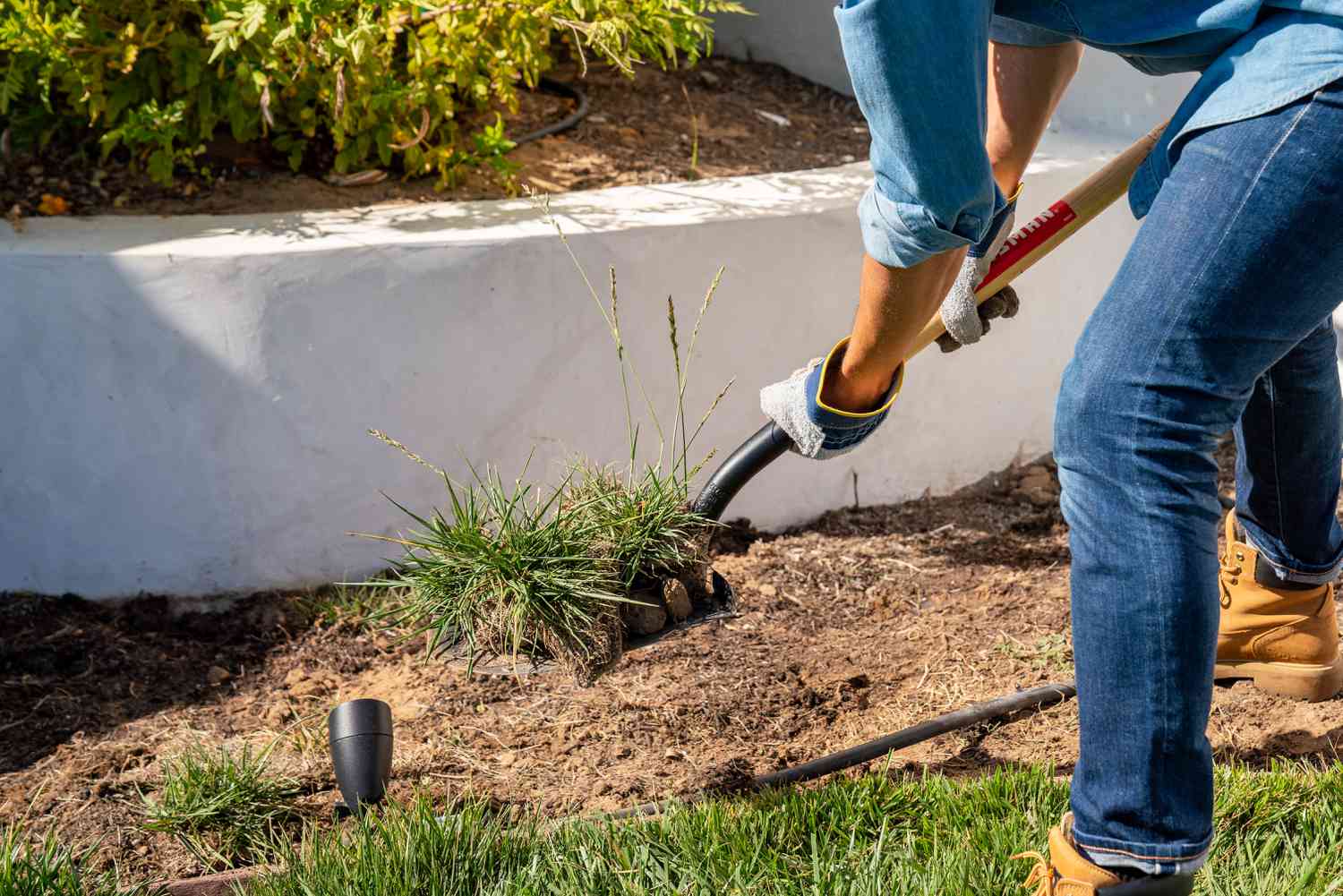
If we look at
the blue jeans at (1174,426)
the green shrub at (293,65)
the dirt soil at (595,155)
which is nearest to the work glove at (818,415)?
the blue jeans at (1174,426)

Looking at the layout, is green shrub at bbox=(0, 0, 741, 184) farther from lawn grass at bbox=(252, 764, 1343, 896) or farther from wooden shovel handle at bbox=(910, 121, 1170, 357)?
lawn grass at bbox=(252, 764, 1343, 896)

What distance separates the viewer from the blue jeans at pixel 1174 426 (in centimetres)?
134

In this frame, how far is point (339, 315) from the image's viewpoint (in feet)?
9.22

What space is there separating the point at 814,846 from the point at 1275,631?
3.43 feet

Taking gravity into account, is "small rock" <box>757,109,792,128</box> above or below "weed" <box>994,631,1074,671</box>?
above

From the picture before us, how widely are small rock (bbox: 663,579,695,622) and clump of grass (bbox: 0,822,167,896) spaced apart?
0.89 meters

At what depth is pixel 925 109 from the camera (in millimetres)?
1415

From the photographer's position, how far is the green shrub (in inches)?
112

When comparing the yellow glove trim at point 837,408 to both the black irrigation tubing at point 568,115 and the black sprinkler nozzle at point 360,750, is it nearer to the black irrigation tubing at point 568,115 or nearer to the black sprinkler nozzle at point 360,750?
the black sprinkler nozzle at point 360,750

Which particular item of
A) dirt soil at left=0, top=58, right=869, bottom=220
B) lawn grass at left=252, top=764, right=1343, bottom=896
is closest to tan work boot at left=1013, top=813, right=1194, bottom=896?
lawn grass at left=252, top=764, right=1343, bottom=896

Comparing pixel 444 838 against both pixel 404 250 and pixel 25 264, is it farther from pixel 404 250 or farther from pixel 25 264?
pixel 25 264

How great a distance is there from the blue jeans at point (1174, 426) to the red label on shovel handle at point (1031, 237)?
A: 1.69ft

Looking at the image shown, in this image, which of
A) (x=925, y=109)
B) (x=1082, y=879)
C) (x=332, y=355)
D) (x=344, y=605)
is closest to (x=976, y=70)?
(x=925, y=109)

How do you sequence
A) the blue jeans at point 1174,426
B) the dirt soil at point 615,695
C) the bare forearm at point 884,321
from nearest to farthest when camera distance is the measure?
the blue jeans at point 1174,426 → the bare forearm at point 884,321 → the dirt soil at point 615,695
